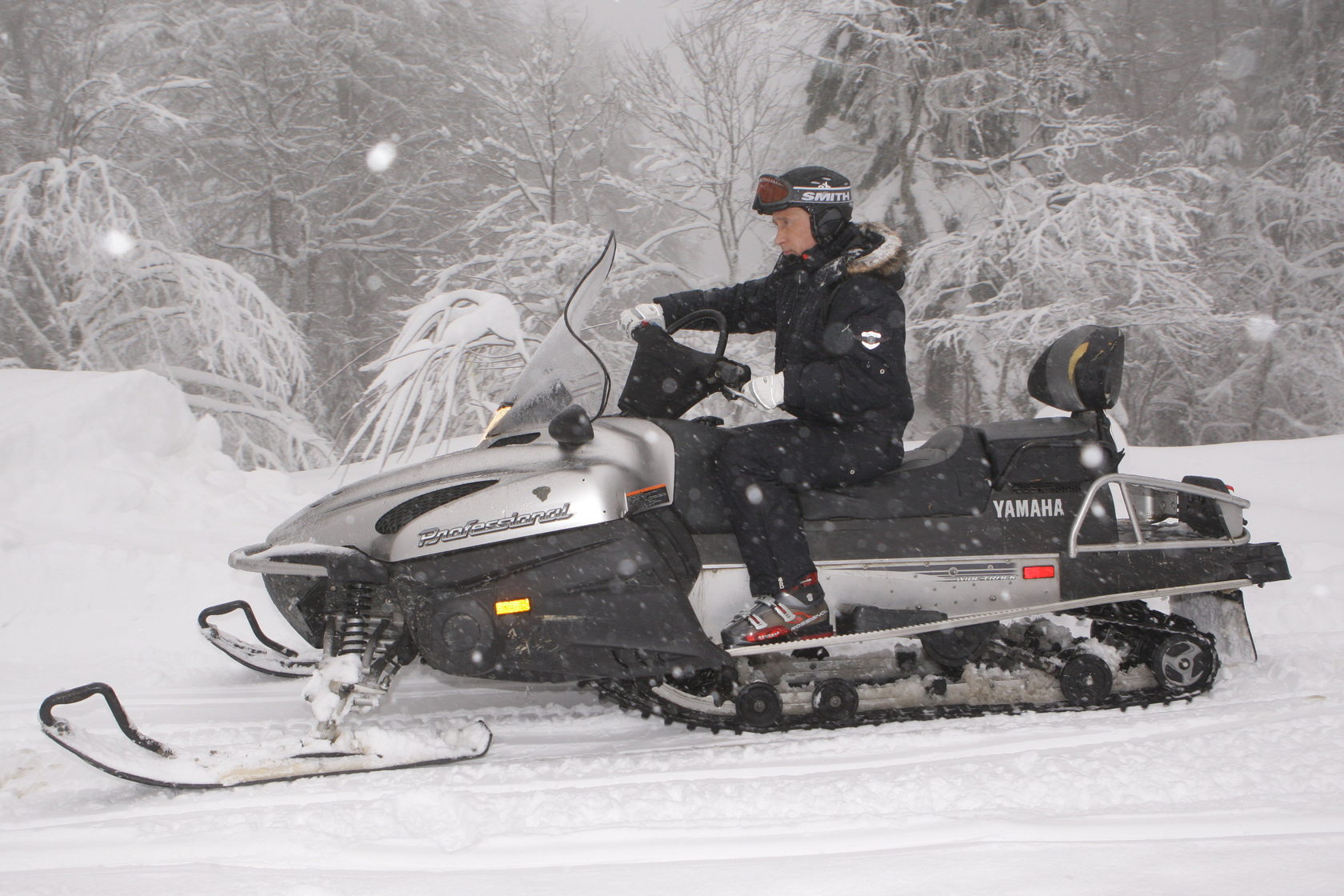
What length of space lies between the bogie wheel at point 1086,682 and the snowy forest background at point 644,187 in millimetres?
3395

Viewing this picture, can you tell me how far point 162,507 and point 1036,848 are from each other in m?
4.84

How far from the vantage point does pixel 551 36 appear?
12.6m

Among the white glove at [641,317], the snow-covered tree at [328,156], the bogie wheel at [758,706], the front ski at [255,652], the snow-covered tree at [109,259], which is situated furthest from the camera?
the snow-covered tree at [328,156]

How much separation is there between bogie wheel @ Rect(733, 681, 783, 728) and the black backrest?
52.7 inches

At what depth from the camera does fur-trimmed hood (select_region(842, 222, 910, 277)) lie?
9.71ft

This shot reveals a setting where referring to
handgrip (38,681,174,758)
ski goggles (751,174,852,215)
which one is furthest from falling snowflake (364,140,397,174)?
handgrip (38,681,174,758)

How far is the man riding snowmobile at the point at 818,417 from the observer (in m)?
2.84

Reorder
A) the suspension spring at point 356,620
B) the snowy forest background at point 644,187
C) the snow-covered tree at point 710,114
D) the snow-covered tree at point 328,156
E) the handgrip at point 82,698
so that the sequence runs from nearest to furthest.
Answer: the handgrip at point 82,698 → the suspension spring at point 356,620 → the snowy forest background at point 644,187 → the snow-covered tree at point 710,114 → the snow-covered tree at point 328,156

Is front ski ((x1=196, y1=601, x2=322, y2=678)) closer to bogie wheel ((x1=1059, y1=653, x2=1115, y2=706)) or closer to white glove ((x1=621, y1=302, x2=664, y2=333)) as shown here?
white glove ((x1=621, y1=302, x2=664, y2=333))

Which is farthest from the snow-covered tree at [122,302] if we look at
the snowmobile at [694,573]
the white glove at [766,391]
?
the white glove at [766,391]

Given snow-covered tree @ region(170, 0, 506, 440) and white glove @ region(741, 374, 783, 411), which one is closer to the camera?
white glove @ region(741, 374, 783, 411)

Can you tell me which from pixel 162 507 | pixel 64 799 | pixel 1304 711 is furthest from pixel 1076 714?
pixel 162 507

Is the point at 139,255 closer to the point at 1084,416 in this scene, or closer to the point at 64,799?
the point at 64,799

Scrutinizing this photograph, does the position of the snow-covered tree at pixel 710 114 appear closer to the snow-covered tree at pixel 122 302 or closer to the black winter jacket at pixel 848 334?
the snow-covered tree at pixel 122 302
